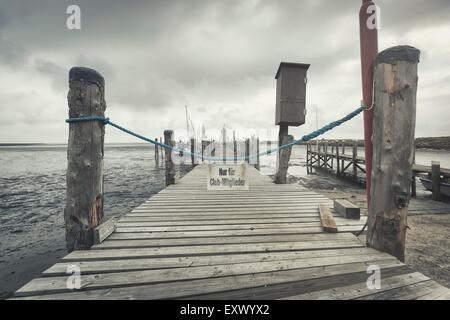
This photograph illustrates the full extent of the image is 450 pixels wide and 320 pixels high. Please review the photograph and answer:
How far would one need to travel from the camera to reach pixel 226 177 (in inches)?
199

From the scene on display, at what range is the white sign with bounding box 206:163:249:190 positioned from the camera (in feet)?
16.3

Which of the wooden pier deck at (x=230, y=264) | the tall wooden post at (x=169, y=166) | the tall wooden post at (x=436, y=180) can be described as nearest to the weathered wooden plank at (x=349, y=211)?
the wooden pier deck at (x=230, y=264)

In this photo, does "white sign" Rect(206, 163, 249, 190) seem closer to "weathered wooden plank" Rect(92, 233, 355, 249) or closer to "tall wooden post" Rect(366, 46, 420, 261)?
"weathered wooden plank" Rect(92, 233, 355, 249)

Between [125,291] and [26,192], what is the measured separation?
14114mm

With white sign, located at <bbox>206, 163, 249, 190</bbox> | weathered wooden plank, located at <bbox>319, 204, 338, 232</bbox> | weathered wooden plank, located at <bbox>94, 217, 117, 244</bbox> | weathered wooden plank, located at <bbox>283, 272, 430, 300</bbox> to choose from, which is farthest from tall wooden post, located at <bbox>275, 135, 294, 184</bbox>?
weathered wooden plank, located at <bbox>94, 217, 117, 244</bbox>

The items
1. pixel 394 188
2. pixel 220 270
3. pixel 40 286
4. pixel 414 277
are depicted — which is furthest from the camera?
pixel 394 188

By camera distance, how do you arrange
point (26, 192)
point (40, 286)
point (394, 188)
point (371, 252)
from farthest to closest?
1. point (26, 192)
2. point (371, 252)
3. point (394, 188)
4. point (40, 286)

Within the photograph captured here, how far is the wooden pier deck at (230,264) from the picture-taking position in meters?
1.81

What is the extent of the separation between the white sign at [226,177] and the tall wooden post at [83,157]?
2704 millimetres

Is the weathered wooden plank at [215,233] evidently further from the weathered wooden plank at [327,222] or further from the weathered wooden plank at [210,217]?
the weathered wooden plank at [210,217]

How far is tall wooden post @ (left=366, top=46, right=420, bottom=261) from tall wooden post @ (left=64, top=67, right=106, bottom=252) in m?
3.29

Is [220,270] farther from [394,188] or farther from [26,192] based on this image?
[26,192]

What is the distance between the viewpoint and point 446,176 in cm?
1025
